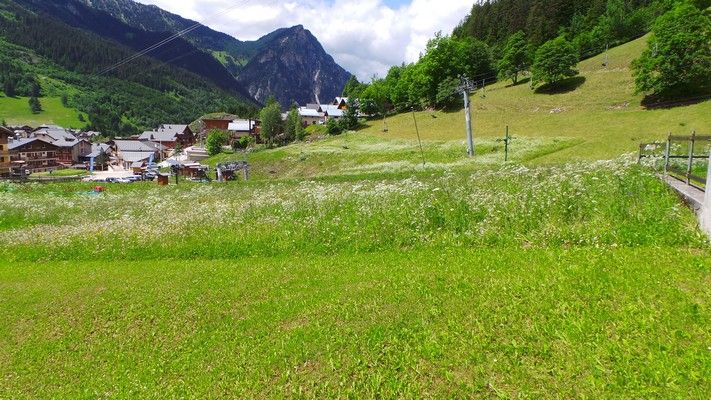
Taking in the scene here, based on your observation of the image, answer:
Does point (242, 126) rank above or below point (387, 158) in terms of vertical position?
above

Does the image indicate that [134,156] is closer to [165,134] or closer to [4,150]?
[165,134]

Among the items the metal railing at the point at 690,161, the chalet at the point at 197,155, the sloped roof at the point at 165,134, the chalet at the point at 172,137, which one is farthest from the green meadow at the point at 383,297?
the sloped roof at the point at 165,134

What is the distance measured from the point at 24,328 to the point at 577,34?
4759 inches

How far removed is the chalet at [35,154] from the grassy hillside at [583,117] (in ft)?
338

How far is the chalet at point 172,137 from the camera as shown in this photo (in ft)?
565

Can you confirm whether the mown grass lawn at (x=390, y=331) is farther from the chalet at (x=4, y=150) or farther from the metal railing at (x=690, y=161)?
the chalet at (x=4, y=150)

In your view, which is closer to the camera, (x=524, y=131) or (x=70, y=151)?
(x=524, y=131)

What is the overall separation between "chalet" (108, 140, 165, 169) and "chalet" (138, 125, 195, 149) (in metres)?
19.1

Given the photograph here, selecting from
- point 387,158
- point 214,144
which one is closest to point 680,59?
point 387,158

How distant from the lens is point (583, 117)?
56.7 metres

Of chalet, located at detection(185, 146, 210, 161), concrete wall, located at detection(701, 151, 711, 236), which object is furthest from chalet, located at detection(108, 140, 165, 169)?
concrete wall, located at detection(701, 151, 711, 236)

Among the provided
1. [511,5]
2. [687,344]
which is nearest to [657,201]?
[687,344]

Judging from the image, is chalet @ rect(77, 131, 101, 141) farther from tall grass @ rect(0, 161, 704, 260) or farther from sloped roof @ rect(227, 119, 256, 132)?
tall grass @ rect(0, 161, 704, 260)

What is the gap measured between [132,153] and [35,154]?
2594cm
